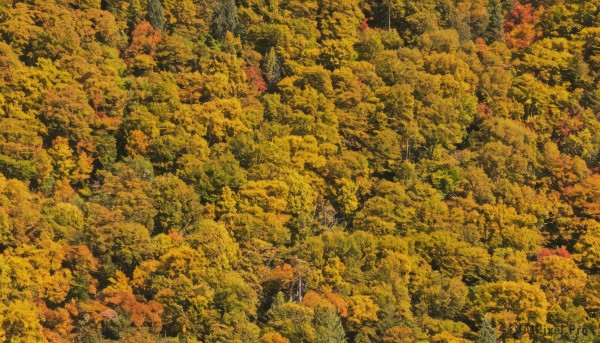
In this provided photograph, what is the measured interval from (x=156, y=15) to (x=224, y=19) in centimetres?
610

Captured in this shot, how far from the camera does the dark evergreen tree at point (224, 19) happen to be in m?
134

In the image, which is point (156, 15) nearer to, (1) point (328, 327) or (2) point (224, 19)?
(2) point (224, 19)

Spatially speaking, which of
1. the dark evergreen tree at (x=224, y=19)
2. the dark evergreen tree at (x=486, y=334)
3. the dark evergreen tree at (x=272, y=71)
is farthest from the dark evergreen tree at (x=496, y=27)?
the dark evergreen tree at (x=486, y=334)

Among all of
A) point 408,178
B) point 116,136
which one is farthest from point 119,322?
point 408,178

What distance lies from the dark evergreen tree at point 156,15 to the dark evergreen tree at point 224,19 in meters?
4.91

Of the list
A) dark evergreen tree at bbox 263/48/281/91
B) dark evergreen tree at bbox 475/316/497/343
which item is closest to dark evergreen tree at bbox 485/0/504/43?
dark evergreen tree at bbox 263/48/281/91

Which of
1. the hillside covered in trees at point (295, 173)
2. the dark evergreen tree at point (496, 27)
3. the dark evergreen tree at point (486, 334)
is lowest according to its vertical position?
the dark evergreen tree at point (486, 334)

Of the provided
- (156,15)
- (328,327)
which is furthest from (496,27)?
(328,327)

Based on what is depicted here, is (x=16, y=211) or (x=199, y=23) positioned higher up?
(x=199, y=23)

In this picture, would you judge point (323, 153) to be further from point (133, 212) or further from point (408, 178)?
point (133, 212)

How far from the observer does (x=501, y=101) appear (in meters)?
134

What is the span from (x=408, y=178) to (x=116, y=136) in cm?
2269

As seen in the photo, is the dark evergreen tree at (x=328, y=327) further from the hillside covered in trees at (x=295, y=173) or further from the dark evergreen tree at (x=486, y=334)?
the dark evergreen tree at (x=486, y=334)

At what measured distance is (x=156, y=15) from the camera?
5207 inches
